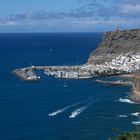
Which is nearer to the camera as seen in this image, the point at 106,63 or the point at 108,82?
the point at 108,82

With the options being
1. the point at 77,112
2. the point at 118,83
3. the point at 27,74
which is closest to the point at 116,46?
the point at 27,74

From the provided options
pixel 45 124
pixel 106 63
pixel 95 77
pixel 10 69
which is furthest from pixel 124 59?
pixel 45 124

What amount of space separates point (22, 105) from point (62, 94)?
11.9 metres

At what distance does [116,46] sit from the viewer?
489 feet

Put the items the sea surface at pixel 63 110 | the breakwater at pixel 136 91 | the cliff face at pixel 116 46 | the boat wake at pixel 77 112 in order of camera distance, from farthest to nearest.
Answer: the cliff face at pixel 116 46
the breakwater at pixel 136 91
the boat wake at pixel 77 112
the sea surface at pixel 63 110

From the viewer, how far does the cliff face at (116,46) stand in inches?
5651

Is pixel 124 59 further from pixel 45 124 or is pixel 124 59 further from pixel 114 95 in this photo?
pixel 45 124

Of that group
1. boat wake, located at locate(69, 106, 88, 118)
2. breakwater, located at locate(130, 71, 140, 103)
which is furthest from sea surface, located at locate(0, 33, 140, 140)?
breakwater, located at locate(130, 71, 140, 103)

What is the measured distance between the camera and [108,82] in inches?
4304

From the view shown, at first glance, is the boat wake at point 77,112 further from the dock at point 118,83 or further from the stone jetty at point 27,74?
the stone jetty at point 27,74

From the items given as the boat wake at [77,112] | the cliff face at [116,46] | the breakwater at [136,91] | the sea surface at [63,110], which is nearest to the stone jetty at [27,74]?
the sea surface at [63,110]

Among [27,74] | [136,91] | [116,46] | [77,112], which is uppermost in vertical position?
[116,46]

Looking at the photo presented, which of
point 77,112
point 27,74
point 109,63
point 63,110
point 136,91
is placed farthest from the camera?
point 109,63

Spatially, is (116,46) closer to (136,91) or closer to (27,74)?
(27,74)
